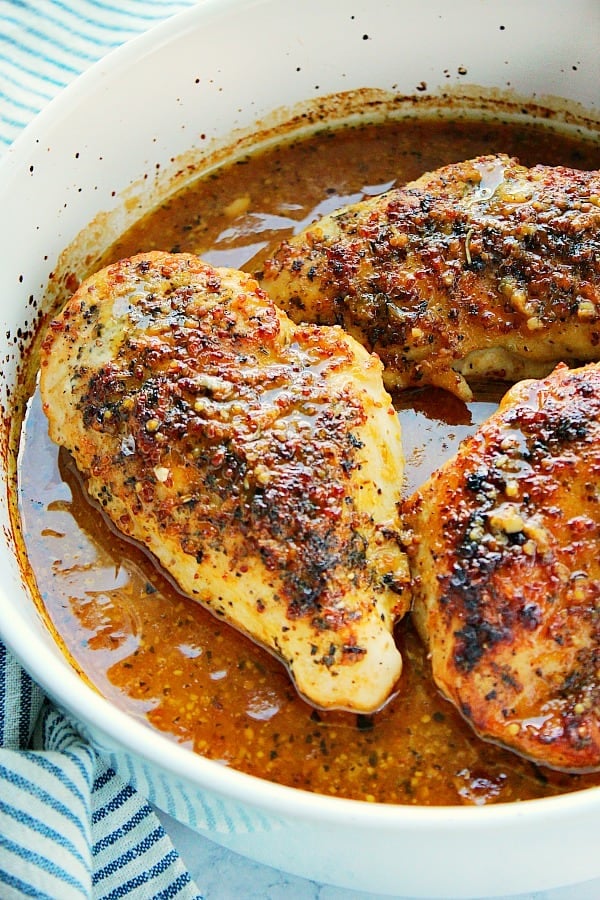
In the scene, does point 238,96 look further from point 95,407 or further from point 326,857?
point 326,857

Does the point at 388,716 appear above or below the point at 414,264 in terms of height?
below

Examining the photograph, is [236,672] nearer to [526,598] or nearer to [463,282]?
[526,598]

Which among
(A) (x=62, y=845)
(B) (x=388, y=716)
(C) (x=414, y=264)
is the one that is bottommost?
(A) (x=62, y=845)

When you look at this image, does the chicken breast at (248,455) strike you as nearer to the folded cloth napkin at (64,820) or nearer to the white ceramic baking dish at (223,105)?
the white ceramic baking dish at (223,105)

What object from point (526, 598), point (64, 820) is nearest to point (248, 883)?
point (64, 820)

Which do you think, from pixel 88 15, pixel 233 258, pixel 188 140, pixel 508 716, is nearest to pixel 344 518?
pixel 508 716

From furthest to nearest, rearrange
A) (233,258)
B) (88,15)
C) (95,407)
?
(88,15), (233,258), (95,407)
